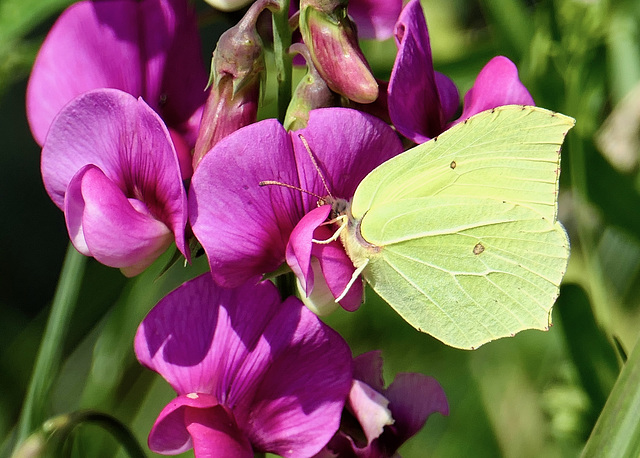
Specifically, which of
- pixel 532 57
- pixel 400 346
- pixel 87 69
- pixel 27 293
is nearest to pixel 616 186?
pixel 532 57

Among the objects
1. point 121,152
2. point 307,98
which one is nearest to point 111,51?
point 121,152

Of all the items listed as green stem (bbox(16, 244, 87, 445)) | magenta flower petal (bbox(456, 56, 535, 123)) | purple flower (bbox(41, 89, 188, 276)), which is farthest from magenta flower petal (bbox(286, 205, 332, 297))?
green stem (bbox(16, 244, 87, 445))

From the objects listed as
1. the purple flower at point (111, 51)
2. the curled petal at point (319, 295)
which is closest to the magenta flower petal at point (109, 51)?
the purple flower at point (111, 51)

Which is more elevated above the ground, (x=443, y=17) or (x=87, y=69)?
(x=87, y=69)

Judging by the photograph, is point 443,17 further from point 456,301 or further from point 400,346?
point 456,301

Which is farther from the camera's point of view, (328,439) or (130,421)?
(130,421)

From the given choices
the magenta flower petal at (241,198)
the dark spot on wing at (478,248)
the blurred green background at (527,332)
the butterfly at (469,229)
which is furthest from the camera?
the blurred green background at (527,332)

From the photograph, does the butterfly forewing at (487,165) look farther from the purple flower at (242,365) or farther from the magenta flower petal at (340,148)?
the purple flower at (242,365)
